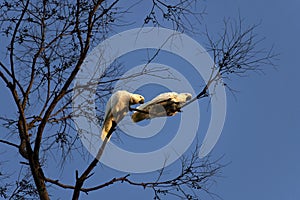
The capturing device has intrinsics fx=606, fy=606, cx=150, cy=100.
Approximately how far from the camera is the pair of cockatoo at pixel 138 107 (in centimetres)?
421

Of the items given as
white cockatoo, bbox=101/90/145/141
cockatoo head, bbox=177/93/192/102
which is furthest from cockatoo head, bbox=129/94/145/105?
cockatoo head, bbox=177/93/192/102

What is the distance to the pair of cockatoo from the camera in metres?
4.21

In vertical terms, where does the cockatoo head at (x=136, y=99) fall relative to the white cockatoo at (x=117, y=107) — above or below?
above

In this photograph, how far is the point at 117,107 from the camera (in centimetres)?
418

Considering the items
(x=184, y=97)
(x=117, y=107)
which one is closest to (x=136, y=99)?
(x=117, y=107)

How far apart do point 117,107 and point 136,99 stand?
20 cm

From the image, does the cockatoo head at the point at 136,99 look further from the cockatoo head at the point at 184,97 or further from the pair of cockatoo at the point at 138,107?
the cockatoo head at the point at 184,97

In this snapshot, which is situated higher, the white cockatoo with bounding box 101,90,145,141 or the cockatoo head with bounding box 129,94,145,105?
the cockatoo head with bounding box 129,94,145,105

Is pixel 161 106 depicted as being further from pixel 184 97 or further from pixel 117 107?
pixel 117 107

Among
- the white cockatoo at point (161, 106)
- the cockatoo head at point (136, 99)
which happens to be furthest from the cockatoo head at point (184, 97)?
the cockatoo head at point (136, 99)

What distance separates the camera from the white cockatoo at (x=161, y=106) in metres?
4.23

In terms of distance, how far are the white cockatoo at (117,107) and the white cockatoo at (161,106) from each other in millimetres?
80

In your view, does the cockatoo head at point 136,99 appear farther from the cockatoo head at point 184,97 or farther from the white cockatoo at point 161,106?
the cockatoo head at point 184,97

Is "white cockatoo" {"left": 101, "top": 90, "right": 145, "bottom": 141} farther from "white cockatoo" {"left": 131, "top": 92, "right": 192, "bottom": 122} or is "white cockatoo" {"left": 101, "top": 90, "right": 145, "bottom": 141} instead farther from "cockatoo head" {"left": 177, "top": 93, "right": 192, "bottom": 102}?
"cockatoo head" {"left": 177, "top": 93, "right": 192, "bottom": 102}
